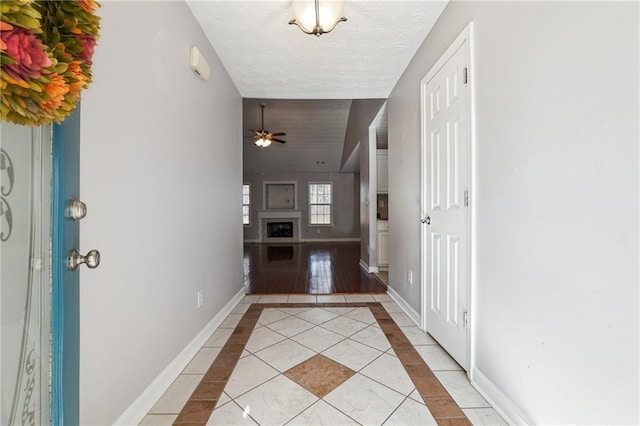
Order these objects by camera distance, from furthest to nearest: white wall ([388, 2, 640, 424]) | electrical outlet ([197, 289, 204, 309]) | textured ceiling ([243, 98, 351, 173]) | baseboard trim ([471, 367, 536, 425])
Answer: textured ceiling ([243, 98, 351, 173]) → electrical outlet ([197, 289, 204, 309]) → baseboard trim ([471, 367, 536, 425]) → white wall ([388, 2, 640, 424])

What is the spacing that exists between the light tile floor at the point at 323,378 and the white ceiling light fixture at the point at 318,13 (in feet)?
6.93

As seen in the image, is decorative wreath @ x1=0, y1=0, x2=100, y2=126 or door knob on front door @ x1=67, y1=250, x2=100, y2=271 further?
door knob on front door @ x1=67, y1=250, x2=100, y2=271

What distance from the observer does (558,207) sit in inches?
38.3

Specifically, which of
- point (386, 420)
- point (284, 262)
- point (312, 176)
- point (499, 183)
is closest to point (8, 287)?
point (386, 420)

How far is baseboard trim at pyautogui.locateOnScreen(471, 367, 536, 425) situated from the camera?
1151mm

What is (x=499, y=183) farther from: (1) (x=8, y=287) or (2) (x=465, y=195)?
(1) (x=8, y=287)

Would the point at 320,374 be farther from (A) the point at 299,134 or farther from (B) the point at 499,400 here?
(A) the point at 299,134

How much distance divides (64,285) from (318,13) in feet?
5.71

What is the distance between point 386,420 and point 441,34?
236 centimetres

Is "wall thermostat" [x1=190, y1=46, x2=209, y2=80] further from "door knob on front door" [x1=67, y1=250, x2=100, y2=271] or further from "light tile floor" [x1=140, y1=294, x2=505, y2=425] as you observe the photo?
"light tile floor" [x1=140, y1=294, x2=505, y2=425]

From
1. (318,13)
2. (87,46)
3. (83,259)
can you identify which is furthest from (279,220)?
(87,46)

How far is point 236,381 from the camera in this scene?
152 centimetres

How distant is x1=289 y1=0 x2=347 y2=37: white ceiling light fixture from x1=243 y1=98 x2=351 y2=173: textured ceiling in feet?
14.5

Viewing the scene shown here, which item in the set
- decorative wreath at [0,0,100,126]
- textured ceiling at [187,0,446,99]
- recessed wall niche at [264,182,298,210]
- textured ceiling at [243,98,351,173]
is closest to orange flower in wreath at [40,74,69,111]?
decorative wreath at [0,0,100,126]
